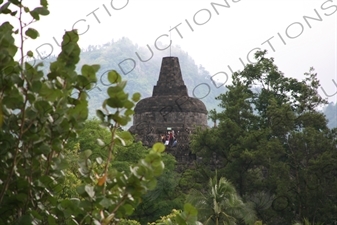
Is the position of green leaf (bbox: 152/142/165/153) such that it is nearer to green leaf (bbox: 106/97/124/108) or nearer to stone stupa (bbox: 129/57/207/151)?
green leaf (bbox: 106/97/124/108)

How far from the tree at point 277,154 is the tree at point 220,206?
5.11 m

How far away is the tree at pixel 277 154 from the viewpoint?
35188 mm

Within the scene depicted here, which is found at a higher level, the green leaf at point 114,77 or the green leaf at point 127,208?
the green leaf at point 114,77

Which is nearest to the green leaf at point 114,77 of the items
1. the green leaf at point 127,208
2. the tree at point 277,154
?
the green leaf at point 127,208

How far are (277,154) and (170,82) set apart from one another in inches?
586

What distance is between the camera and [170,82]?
51.1 meters

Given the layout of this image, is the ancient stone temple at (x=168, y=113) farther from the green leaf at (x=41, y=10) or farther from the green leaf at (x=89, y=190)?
the green leaf at (x=89, y=190)

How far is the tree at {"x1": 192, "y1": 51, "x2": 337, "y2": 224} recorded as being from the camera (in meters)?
35.2

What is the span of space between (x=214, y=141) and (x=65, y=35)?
3194 cm

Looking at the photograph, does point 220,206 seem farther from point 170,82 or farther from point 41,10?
point 170,82

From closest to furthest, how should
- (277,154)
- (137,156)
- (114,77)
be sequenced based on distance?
(114,77) < (277,154) < (137,156)

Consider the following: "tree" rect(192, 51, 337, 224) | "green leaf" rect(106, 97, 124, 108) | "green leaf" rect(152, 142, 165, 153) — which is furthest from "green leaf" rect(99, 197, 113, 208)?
"tree" rect(192, 51, 337, 224)

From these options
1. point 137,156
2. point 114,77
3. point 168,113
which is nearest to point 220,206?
point 137,156

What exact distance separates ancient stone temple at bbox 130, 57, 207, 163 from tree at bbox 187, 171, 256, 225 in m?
15.9
